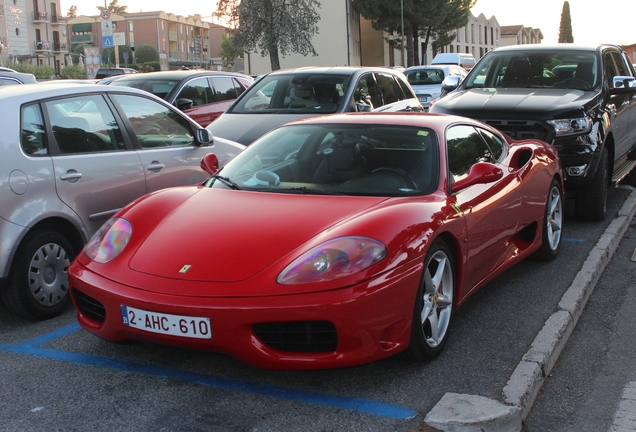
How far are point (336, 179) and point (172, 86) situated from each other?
24.7ft

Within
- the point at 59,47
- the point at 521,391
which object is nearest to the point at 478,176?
the point at 521,391

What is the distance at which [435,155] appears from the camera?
4.45 meters

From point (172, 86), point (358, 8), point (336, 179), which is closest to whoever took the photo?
point (336, 179)

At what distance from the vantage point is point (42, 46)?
260 feet

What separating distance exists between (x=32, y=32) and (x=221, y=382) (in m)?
84.5

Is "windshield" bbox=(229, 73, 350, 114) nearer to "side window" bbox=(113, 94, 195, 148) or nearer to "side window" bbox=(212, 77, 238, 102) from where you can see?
"side window" bbox=(113, 94, 195, 148)

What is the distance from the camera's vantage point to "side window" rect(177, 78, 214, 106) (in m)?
11.5

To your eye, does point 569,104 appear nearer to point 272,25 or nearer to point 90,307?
point 90,307

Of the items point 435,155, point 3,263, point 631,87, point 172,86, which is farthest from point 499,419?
point 172,86

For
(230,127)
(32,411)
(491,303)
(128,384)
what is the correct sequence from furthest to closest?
(230,127) → (491,303) → (128,384) → (32,411)

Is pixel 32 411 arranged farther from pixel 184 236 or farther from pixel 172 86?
pixel 172 86

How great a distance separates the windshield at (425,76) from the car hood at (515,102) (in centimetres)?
1686

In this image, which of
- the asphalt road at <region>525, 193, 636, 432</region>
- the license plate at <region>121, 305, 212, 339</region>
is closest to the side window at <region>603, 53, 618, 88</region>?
the asphalt road at <region>525, 193, 636, 432</region>

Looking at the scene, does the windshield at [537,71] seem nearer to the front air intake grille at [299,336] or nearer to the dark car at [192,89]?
the dark car at [192,89]
